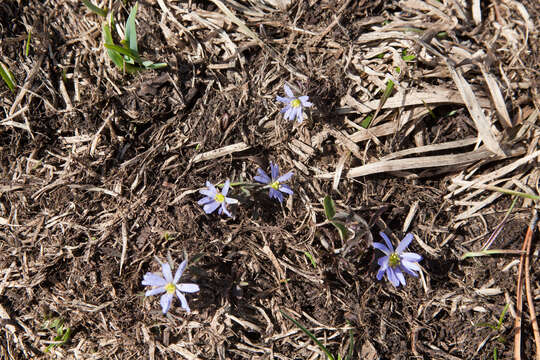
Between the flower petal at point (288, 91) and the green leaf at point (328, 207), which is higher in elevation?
the flower petal at point (288, 91)

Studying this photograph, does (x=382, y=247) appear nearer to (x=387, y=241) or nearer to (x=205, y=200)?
(x=387, y=241)

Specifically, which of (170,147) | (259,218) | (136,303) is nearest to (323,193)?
(259,218)

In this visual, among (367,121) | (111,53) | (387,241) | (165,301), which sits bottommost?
(165,301)

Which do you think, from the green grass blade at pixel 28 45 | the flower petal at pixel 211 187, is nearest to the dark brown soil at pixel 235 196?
the green grass blade at pixel 28 45

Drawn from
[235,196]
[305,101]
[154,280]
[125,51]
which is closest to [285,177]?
[235,196]

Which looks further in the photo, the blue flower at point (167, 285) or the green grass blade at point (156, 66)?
the green grass blade at point (156, 66)

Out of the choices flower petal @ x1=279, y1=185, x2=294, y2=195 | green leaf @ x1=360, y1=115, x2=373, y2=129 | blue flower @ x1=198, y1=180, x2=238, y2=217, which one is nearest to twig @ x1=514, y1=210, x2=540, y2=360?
green leaf @ x1=360, y1=115, x2=373, y2=129

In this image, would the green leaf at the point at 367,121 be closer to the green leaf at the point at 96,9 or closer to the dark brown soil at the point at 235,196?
the dark brown soil at the point at 235,196
